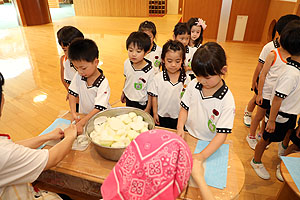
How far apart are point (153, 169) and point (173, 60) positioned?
114 cm

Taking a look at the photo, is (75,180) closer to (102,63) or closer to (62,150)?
(62,150)

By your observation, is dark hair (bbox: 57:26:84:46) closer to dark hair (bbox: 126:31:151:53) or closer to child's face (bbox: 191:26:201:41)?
dark hair (bbox: 126:31:151:53)

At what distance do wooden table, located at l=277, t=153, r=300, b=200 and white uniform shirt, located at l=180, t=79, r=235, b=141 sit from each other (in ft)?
1.22

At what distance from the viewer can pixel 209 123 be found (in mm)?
1270

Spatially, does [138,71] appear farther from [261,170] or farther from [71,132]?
[261,170]

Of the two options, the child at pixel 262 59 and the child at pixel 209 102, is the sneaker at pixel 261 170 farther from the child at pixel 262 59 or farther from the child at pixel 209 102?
the child at pixel 209 102

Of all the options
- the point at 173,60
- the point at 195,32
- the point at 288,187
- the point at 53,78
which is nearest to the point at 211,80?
the point at 173,60

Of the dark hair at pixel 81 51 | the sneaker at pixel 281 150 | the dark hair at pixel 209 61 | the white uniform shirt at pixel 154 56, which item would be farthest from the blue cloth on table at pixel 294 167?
the white uniform shirt at pixel 154 56

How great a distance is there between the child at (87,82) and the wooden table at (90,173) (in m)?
0.23

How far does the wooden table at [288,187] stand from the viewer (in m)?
1.02

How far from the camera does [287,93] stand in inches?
59.8

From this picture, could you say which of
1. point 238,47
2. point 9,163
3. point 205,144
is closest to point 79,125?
point 9,163

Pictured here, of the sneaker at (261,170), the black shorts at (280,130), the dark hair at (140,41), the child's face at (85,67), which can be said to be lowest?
the sneaker at (261,170)

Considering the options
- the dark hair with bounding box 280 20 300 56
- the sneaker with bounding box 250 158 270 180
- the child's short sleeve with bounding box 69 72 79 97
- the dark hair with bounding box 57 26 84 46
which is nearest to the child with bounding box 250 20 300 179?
the dark hair with bounding box 280 20 300 56
